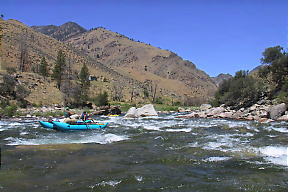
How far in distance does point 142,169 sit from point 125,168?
1.53 feet

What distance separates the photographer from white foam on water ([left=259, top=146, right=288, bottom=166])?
20.9 ft

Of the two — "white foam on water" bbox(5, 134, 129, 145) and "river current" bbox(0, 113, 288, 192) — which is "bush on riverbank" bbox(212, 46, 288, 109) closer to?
→ "river current" bbox(0, 113, 288, 192)

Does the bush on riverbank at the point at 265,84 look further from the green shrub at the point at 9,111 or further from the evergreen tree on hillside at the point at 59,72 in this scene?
the evergreen tree on hillside at the point at 59,72

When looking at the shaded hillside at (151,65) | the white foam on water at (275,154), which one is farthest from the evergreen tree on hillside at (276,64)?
the shaded hillside at (151,65)

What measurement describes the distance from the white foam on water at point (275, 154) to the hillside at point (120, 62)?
43.3 m

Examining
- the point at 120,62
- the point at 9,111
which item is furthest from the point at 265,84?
the point at 120,62

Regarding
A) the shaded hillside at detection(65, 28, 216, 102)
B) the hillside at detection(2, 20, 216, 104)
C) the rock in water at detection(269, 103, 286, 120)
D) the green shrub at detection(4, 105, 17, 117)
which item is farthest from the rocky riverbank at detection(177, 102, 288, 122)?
the shaded hillside at detection(65, 28, 216, 102)

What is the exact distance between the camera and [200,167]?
5.97 metres

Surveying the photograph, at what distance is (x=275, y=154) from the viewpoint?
7.20m

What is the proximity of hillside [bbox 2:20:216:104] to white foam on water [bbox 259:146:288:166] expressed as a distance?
43.3 metres

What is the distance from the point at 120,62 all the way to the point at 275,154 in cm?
10701

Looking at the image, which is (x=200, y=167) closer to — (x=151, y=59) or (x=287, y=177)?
(x=287, y=177)

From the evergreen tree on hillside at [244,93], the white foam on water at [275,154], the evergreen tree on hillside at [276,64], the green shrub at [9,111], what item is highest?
the evergreen tree on hillside at [276,64]

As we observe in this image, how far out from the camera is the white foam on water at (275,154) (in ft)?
20.9
